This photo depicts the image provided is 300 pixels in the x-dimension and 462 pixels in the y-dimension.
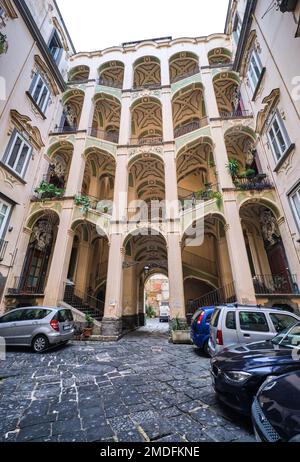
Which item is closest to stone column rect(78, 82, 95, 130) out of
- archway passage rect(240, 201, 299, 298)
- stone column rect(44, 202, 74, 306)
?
stone column rect(44, 202, 74, 306)

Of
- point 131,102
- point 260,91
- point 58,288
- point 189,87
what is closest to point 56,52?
point 131,102

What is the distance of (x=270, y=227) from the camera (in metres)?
10.9

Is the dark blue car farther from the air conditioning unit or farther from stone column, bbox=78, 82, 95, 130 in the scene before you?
stone column, bbox=78, 82, 95, 130

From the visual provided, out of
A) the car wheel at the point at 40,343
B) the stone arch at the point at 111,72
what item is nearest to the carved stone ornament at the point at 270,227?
the car wheel at the point at 40,343

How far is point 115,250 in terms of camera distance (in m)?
11.2

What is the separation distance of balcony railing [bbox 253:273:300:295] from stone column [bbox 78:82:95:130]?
1479 centimetres

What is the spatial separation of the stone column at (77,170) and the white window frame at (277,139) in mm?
10802

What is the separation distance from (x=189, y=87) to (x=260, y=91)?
19.6 feet

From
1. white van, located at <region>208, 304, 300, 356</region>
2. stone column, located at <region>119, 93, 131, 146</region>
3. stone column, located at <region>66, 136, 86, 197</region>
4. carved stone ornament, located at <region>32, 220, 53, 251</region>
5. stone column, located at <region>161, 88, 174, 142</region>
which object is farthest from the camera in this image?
stone column, located at <region>119, 93, 131, 146</region>

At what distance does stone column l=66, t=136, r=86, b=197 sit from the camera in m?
12.5

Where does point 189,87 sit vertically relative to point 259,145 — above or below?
above

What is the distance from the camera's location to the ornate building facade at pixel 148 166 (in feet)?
32.3

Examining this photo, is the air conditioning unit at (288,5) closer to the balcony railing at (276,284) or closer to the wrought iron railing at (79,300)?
the balcony railing at (276,284)

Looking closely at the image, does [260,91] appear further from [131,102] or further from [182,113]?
[131,102]
